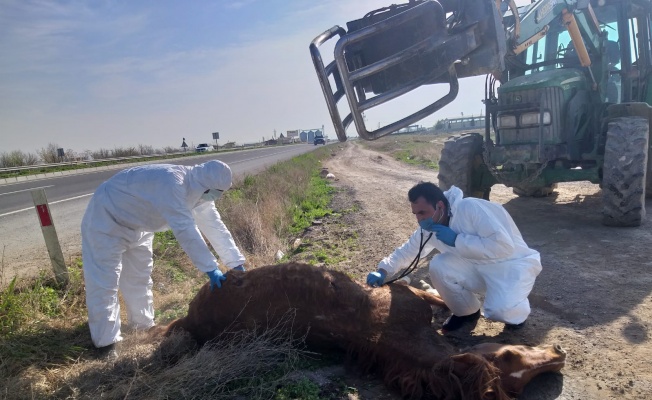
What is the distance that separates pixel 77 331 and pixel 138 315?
21.1 inches

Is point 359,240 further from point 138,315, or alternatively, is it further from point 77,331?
point 77,331

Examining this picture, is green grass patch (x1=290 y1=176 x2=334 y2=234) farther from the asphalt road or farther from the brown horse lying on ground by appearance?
the brown horse lying on ground

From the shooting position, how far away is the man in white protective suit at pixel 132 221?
414 centimetres

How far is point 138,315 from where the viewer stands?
→ 15.9 feet

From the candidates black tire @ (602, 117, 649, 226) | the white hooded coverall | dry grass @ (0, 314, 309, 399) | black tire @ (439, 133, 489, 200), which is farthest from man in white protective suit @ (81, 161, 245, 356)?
black tire @ (602, 117, 649, 226)

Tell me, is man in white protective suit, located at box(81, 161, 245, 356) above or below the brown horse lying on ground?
above

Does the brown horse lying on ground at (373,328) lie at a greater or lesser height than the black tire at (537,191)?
greater

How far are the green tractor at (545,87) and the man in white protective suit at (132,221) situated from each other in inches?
58.1

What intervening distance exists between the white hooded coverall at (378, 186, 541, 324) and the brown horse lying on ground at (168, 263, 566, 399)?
1.45 feet

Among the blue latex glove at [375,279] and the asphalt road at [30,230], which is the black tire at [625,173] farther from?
the asphalt road at [30,230]

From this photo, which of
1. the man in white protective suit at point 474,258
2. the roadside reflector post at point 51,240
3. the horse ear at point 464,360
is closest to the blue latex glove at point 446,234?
the man in white protective suit at point 474,258

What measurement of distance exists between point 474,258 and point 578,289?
151 centimetres

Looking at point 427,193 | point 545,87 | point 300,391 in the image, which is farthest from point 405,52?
point 545,87

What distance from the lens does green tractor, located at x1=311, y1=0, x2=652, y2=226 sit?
4922 mm
